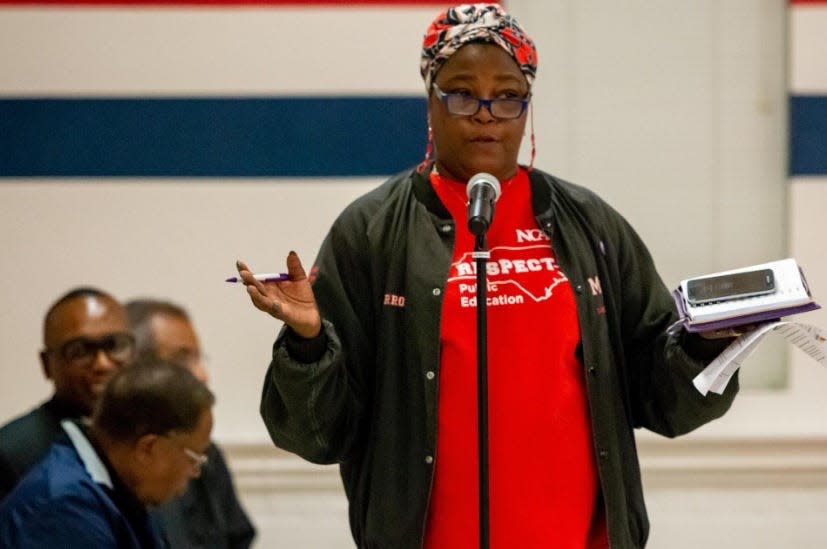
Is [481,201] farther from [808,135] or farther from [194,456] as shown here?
[808,135]

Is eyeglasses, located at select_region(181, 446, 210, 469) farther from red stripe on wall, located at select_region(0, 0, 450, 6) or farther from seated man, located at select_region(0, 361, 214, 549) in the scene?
red stripe on wall, located at select_region(0, 0, 450, 6)

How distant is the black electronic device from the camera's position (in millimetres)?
2176

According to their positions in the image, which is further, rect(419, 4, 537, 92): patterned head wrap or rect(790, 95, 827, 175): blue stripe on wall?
rect(790, 95, 827, 175): blue stripe on wall

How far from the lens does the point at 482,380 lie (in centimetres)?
214

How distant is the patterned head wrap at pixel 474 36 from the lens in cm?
241

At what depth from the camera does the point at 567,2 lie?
4469 millimetres

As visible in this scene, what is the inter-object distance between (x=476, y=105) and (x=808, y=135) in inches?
94.4

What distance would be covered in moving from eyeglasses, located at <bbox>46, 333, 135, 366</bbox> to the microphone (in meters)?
1.73

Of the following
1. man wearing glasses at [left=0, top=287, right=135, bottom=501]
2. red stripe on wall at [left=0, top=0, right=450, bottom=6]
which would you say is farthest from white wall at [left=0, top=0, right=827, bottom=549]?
man wearing glasses at [left=0, top=287, right=135, bottom=501]

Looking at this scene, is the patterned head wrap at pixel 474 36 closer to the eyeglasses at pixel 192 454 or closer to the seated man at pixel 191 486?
the eyeglasses at pixel 192 454

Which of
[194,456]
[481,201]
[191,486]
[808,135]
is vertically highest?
[808,135]

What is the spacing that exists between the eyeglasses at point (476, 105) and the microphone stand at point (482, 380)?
1.03 feet

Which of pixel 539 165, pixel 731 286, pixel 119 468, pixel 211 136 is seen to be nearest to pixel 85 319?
pixel 119 468

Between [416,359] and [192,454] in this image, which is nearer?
[416,359]
